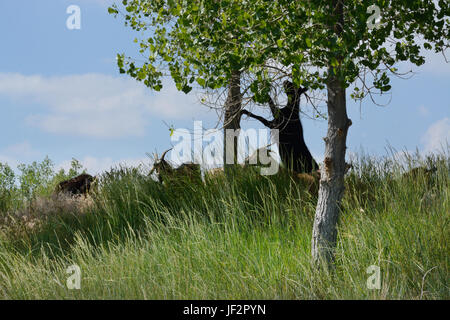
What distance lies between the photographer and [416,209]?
7.44 metres

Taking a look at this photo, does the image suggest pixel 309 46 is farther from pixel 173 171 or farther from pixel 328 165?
pixel 173 171

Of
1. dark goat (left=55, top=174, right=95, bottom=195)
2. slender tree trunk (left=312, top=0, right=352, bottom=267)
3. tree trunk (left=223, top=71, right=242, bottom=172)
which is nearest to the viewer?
slender tree trunk (left=312, top=0, right=352, bottom=267)

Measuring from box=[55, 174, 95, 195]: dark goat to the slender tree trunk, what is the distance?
876 cm

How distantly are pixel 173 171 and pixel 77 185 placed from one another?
4.22m

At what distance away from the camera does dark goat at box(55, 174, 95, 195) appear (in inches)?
547

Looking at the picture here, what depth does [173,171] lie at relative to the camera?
1125 cm

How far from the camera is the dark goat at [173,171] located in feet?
35.3

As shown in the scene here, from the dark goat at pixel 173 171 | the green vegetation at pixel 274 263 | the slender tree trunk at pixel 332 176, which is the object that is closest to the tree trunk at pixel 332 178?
the slender tree trunk at pixel 332 176

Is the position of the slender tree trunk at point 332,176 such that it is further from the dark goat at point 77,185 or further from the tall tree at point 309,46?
the dark goat at point 77,185

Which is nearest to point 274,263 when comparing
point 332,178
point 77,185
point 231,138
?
point 332,178

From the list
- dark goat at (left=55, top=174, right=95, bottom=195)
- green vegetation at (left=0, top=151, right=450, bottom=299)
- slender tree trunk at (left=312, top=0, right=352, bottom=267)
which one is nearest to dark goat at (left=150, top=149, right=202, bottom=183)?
green vegetation at (left=0, top=151, right=450, bottom=299)

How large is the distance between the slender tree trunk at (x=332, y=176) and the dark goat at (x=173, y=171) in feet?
14.4

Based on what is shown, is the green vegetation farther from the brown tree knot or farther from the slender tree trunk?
the brown tree knot
